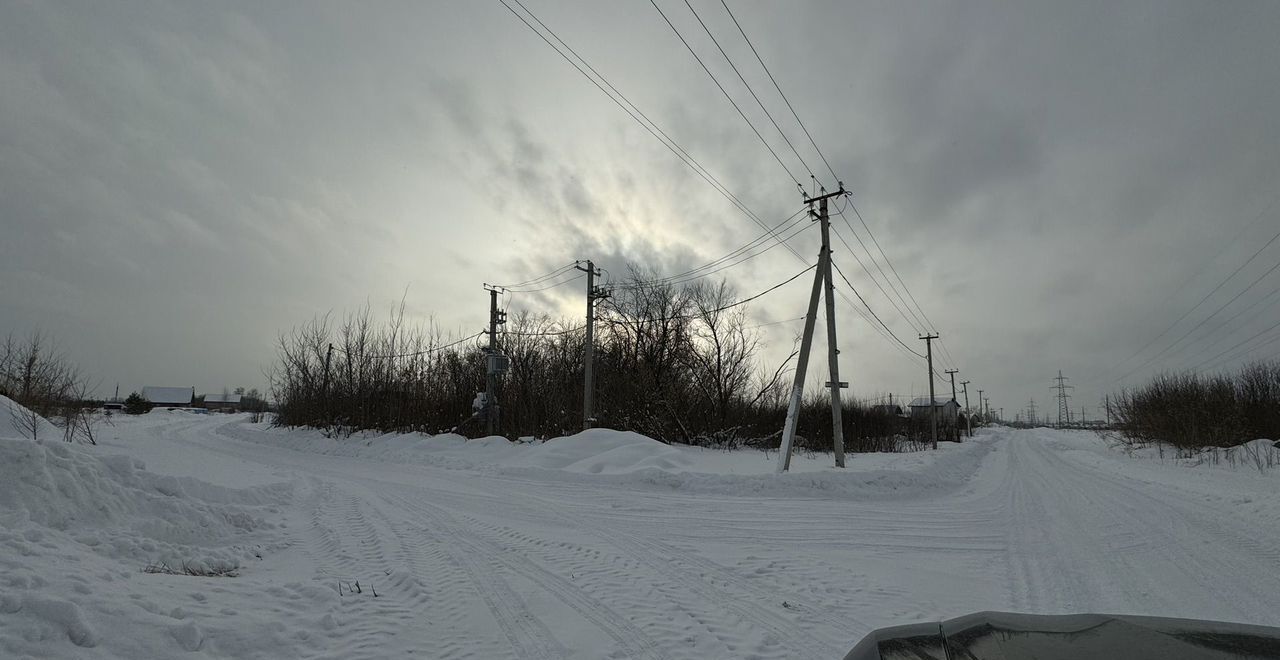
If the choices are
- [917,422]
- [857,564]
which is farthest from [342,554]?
[917,422]

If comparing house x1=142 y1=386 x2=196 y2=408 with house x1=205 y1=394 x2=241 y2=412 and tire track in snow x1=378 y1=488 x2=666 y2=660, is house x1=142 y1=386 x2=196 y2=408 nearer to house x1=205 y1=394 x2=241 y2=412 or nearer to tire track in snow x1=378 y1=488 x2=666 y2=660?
house x1=205 y1=394 x2=241 y2=412

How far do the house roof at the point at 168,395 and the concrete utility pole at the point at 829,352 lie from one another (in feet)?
429

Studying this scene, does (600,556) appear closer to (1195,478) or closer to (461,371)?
(1195,478)

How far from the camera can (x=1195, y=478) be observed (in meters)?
16.0

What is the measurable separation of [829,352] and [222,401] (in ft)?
457

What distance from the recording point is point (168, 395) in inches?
4267

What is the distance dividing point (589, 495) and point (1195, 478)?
58.3ft

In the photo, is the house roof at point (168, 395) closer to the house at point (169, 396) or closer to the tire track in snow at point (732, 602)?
the house at point (169, 396)

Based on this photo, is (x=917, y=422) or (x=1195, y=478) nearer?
(x=1195, y=478)

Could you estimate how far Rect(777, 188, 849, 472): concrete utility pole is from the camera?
1385 cm

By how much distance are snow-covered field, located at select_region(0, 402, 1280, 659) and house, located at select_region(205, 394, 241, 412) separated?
12428cm

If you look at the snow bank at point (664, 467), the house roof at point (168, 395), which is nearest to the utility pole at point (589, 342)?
the snow bank at point (664, 467)

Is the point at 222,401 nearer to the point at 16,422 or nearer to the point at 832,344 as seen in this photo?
the point at 16,422

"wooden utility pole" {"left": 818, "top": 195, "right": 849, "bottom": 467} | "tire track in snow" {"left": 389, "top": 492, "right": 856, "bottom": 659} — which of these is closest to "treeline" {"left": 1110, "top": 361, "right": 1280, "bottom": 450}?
"wooden utility pole" {"left": 818, "top": 195, "right": 849, "bottom": 467}
